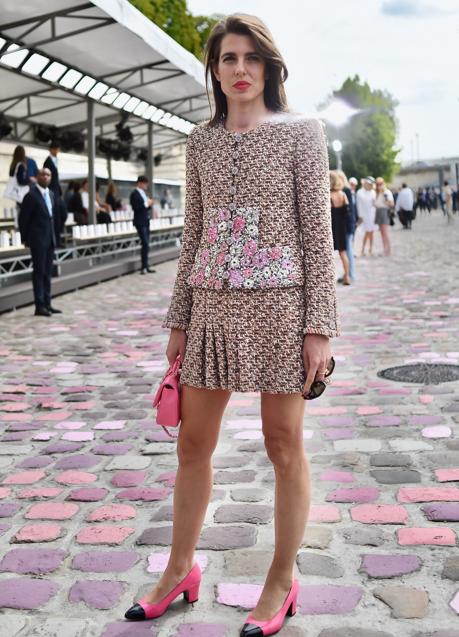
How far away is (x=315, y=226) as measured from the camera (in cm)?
286

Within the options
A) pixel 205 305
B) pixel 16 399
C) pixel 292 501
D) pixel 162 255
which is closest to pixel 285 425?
pixel 292 501

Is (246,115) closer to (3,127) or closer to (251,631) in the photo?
(251,631)

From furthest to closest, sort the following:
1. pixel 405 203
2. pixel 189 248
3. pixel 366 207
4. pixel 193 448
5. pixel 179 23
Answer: pixel 179 23 < pixel 405 203 < pixel 366 207 < pixel 189 248 < pixel 193 448

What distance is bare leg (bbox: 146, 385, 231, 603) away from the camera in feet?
9.78

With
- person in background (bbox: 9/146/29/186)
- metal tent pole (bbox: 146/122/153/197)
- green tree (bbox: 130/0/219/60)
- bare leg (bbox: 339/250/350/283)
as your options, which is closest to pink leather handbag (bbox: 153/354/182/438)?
bare leg (bbox: 339/250/350/283)

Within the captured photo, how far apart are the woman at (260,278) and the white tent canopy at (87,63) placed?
10.5 metres

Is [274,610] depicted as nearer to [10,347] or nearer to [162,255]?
[10,347]

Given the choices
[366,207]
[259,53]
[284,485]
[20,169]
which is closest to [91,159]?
[20,169]

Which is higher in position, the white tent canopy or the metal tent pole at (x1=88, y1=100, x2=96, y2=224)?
the white tent canopy

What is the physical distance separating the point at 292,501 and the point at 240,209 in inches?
38.4

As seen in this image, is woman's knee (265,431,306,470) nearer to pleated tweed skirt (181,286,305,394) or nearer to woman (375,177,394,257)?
pleated tweed skirt (181,286,305,394)

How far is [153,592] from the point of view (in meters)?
3.15

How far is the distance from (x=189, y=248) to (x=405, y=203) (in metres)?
33.3

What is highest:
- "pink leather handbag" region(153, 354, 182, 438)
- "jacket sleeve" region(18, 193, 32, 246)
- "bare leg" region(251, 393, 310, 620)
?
"jacket sleeve" region(18, 193, 32, 246)
